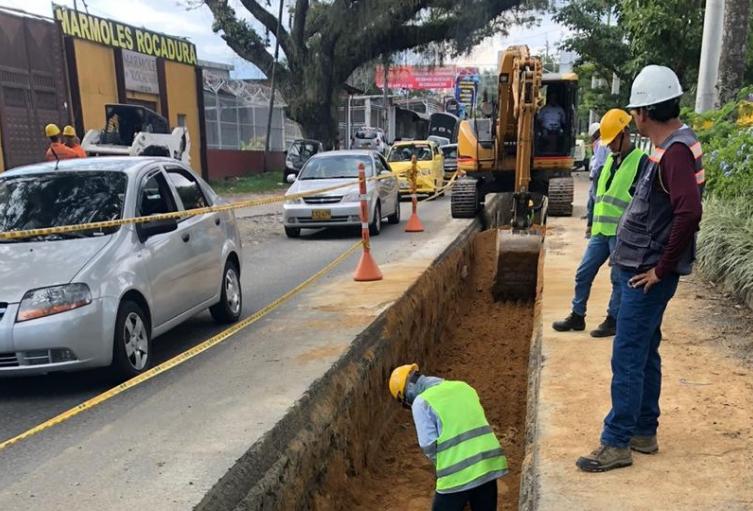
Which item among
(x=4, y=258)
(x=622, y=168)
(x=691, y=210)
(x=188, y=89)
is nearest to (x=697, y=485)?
(x=691, y=210)

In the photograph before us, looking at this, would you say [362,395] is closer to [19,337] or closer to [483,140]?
[19,337]

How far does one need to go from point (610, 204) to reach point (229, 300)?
3.79 metres

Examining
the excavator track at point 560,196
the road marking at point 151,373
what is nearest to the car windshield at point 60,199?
the road marking at point 151,373

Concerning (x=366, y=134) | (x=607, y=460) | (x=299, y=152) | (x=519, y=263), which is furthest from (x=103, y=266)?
(x=366, y=134)

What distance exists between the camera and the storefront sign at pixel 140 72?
843 inches

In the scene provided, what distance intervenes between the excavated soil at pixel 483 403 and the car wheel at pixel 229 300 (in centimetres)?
190

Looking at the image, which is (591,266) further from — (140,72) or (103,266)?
(140,72)

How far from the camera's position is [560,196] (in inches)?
534

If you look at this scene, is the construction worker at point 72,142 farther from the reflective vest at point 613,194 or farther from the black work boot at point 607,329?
the black work boot at point 607,329

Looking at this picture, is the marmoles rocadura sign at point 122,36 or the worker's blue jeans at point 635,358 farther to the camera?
the marmoles rocadura sign at point 122,36

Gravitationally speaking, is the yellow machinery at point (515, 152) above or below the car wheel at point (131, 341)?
above

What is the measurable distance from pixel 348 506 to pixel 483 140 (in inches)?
405

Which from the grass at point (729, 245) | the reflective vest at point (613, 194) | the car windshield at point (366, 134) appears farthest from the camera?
the car windshield at point (366, 134)

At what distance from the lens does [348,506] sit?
191 inches
